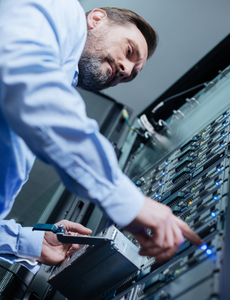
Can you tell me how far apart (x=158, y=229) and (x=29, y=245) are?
2.80ft

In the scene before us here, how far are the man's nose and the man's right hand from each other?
84 cm

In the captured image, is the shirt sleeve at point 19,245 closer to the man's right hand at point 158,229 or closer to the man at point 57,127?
the man at point 57,127

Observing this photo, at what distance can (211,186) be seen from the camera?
3.53ft

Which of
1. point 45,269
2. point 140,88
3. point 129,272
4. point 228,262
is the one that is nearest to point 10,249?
point 45,269

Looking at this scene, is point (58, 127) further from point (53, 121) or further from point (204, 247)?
point (204, 247)

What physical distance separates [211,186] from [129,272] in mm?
466

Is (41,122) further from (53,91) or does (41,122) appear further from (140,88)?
(140,88)

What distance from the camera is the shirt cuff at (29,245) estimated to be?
1.32 m

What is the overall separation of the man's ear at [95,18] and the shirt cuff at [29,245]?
3.52 ft

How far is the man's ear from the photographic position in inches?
55.6

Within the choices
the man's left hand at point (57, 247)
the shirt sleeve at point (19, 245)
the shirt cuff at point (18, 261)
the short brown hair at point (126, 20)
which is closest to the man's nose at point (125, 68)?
the short brown hair at point (126, 20)

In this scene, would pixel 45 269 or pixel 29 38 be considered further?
pixel 45 269

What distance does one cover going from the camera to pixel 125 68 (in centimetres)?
138

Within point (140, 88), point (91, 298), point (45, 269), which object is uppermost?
point (140, 88)
